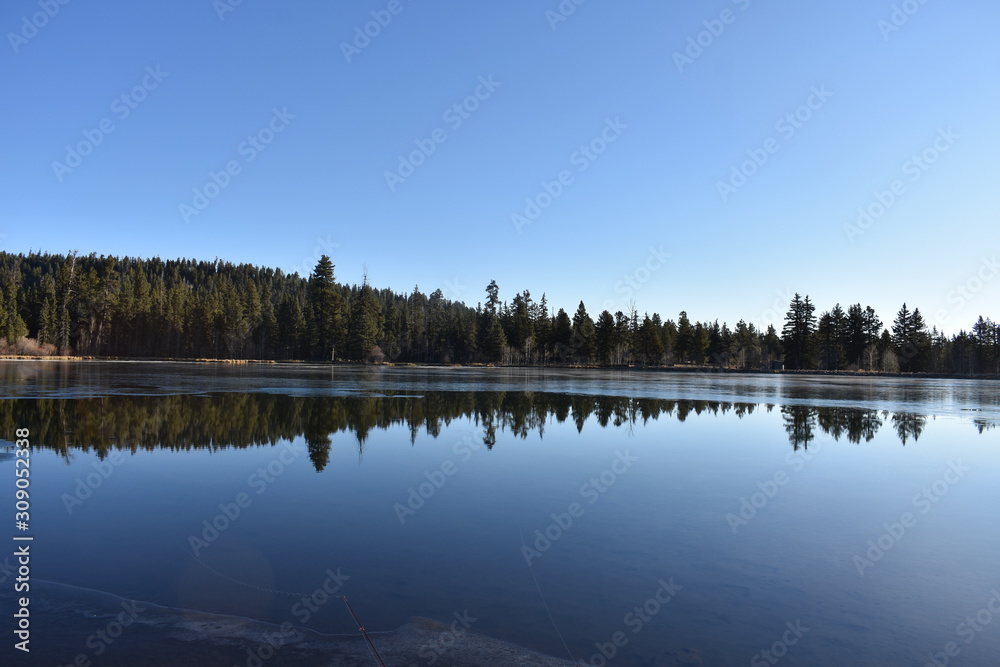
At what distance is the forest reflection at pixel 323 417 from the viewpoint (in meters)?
16.1

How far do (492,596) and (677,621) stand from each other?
6.45 feet

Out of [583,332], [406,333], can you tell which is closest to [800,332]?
[583,332]

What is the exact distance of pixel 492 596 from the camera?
645 centimetres

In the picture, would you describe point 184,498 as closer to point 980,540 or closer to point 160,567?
point 160,567

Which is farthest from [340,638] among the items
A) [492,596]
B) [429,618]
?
[492,596]
